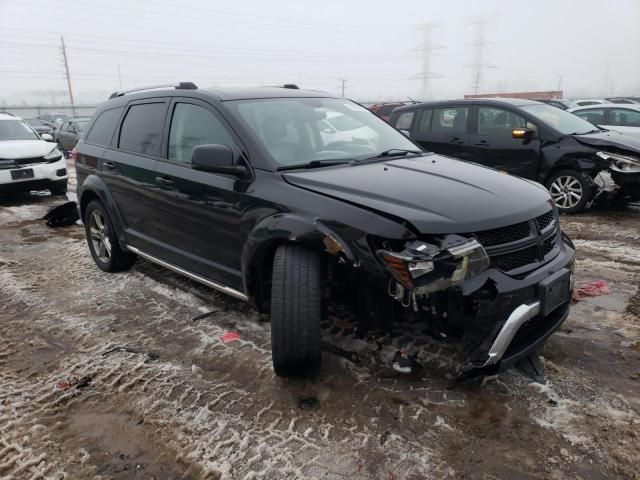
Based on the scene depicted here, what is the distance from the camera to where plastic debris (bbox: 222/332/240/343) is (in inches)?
141

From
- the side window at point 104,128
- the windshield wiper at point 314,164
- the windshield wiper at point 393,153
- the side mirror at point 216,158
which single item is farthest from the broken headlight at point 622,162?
the side window at point 104,128

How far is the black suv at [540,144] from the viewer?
673cm

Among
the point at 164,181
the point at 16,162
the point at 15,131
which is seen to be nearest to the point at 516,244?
the point at 164,181

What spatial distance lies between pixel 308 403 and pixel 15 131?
972 cm

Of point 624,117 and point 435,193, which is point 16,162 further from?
point 624,117

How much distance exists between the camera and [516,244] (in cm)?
272

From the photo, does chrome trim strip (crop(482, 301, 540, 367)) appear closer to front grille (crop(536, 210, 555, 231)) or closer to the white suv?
front grille (crop(536, 210, 555, 231))

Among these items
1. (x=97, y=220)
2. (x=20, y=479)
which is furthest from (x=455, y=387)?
(x=97, y=220)

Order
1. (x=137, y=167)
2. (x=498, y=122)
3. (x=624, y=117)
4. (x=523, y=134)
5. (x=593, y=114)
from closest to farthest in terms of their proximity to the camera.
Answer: (x=137, y=167) < (x=523, y=134) < (x=498, y=122) < (x=624, y=117) < (x=593, y=114)

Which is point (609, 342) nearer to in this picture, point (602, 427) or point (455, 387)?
point (602, 427)

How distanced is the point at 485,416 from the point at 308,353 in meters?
1.02

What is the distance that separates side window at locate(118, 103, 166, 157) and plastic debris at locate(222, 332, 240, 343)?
160cm

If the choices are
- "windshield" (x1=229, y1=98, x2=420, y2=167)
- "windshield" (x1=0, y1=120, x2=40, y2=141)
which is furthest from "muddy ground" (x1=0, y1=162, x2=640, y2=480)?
"windshield" (x1=0, y1=120, x2=40, y2=141)

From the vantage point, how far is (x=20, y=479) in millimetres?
2326
